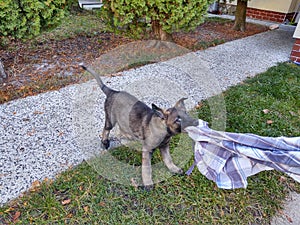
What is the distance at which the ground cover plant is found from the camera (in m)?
3.94

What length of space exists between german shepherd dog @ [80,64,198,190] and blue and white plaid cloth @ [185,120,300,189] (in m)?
0.13

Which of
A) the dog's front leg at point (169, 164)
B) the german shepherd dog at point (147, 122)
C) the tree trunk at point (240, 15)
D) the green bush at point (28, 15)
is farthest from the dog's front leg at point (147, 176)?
the tree trunk at point (240, 15)

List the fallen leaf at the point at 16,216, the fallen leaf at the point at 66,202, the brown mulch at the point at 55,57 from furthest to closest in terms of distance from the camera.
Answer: the brown mulch at the point at 55,57, the fallen leaf at the point at 66,202, the fallen leaf at the point at 16,216

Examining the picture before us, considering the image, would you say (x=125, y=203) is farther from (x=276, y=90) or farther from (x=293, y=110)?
(x=276, y=90)

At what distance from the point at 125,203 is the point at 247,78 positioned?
344 cm

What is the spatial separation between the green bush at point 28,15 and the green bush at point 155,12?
96 centimetres

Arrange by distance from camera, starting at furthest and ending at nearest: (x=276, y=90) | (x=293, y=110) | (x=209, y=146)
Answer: (x=276, y=90), (x=293, y=110), (x=209, y=146)

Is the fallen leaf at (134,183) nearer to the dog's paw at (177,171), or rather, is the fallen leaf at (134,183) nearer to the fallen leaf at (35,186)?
the dog's paw at (177,171)

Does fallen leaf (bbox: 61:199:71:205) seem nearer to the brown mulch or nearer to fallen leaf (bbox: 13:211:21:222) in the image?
fallen leaf (bbox: 13:211:21:222)

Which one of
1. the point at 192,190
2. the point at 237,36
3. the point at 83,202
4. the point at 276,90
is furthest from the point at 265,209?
→ the point at 237,36

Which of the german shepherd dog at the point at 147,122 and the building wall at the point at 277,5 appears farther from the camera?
the building wall at the point at 277,5

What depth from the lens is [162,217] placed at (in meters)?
2.01

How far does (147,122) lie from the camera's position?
6.54ft

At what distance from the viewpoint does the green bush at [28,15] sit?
3465 mm
